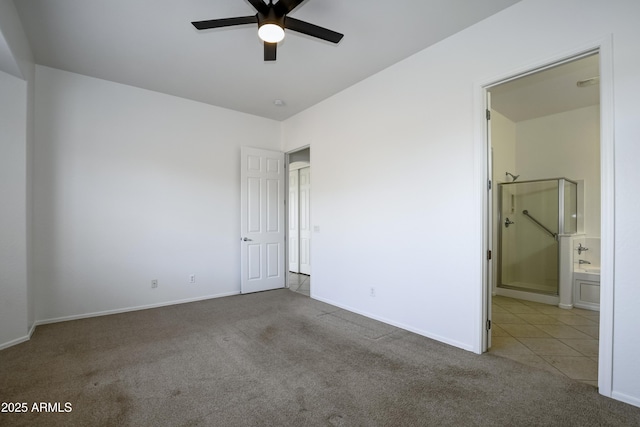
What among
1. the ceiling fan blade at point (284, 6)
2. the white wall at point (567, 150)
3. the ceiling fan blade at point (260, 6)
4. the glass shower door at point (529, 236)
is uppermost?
the ceiling fan blade at point (284, 6)

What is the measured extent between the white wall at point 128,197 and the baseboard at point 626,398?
427 centimetres

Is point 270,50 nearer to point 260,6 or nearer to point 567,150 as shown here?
point 260,6

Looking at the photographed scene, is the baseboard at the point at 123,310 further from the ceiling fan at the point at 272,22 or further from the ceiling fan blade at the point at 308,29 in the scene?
the ceiling fan blade at the point at 308,29

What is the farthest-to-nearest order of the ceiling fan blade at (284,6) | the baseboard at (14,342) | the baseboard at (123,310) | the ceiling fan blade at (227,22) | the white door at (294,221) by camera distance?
the white door at (294,221) < the baseboard at (123,310) < the baseboard at (14,342) < the ceiling fan blade at (227,22) < the ceiling fan blade at (284,6)

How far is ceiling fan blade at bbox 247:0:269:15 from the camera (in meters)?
1.98

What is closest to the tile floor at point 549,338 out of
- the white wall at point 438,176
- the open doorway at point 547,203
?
the open doorway at point 547,203

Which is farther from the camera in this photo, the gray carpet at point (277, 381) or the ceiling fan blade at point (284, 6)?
the ceiling fan blade at point (284, 6)

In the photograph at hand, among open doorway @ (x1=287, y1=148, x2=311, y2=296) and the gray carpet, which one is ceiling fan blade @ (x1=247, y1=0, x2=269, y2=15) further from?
open doorway @ (x1=287, y1=148, x2=311, y2=296)

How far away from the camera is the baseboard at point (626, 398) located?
1.86 meters

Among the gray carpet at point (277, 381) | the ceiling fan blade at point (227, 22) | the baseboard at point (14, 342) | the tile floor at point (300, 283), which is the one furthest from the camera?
the tile floor at point (300, 283)

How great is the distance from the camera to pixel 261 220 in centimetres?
489

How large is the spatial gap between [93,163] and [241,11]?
2620mm

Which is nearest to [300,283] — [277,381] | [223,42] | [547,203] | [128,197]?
[128,197]

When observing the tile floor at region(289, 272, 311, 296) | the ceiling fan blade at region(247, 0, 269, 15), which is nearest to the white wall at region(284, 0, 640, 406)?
the tile floor at region(289, 272, 311, 296)
